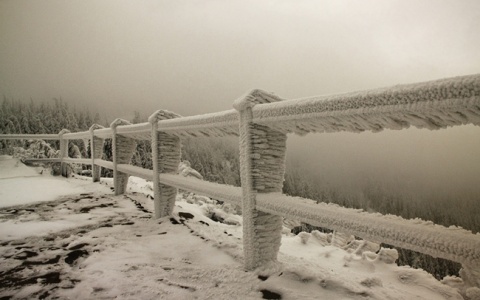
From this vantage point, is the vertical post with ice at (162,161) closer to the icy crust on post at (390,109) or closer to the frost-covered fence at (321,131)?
the frost-covered fence at (321,131)

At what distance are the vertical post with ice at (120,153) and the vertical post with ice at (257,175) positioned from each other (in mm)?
3537

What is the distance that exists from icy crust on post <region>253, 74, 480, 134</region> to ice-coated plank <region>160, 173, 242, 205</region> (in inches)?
30.5

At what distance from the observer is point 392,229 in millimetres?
1230

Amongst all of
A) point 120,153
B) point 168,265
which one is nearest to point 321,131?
point 168,265

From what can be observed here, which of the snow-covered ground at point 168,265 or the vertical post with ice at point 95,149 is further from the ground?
the vertical post with ice at point 95,149

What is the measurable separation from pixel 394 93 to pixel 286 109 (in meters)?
0.64

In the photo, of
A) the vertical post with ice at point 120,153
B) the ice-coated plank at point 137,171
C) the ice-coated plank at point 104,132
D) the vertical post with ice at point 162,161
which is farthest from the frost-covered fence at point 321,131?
the ice-coated plank at point 104,132

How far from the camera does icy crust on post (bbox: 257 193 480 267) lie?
103 centimetres

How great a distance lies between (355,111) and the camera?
1304mm

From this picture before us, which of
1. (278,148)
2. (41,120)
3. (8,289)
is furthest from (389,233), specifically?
(41,120)

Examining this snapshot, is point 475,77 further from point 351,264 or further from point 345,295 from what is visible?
point 351,264

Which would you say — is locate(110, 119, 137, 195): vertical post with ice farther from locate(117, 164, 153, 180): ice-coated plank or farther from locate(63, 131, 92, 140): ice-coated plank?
locate(63, 131, 92, 140): ice-coated plank

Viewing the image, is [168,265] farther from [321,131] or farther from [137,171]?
[137,171]

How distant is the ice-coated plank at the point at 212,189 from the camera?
7.20 ft
